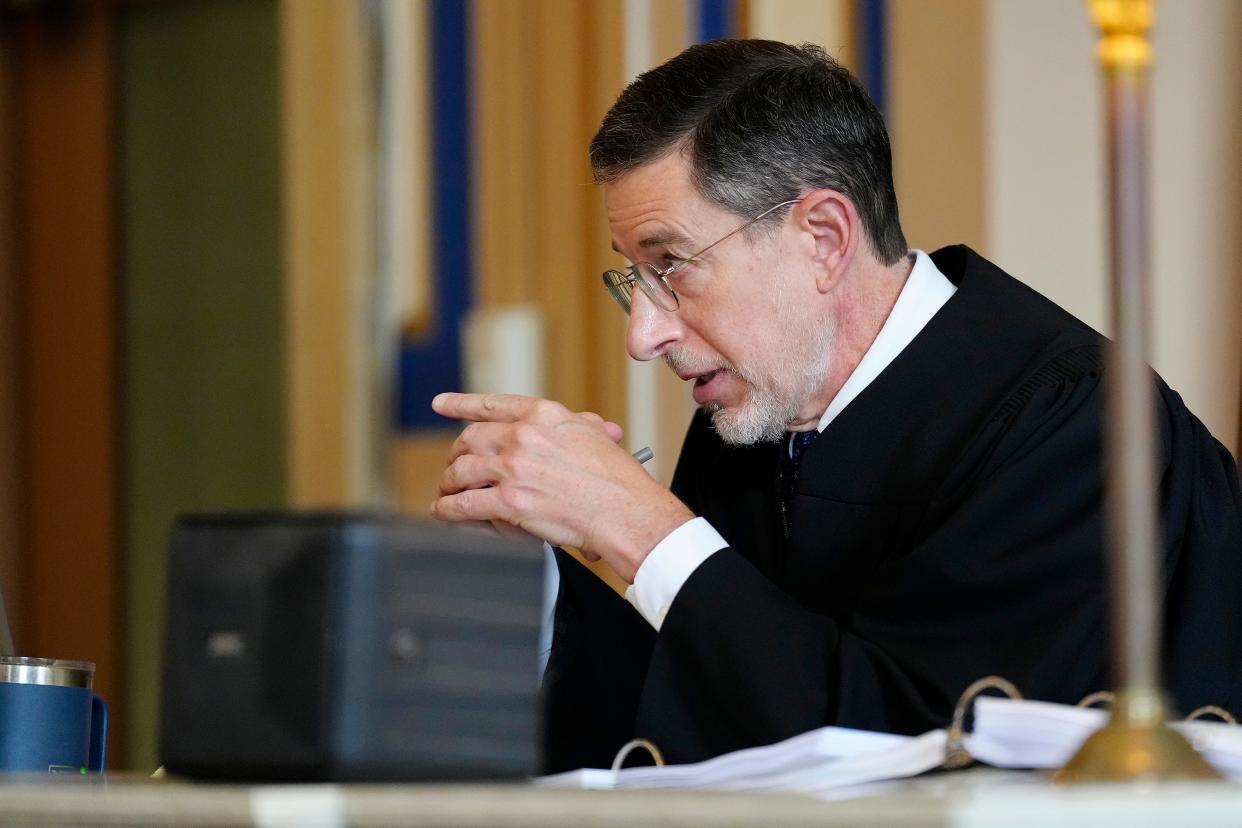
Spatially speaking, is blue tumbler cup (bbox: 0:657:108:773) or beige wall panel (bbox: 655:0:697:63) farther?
beige wall panel (bbox: 655:0:697:63)

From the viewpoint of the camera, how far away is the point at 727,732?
173cm

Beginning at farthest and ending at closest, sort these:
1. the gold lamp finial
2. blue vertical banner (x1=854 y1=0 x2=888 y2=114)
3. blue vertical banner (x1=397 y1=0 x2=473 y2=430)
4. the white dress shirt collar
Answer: blue vertical banner (x1=397 y1=0 x2=473 y2=430)
blue vertical banner (x1=854 y1=0 x2=888 y2=114)
the white dress shirt collar
the gold lamp finial

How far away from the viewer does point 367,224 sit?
4.75m

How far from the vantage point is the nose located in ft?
7.43

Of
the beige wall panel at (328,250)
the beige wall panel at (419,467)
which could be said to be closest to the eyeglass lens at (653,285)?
the beige wall panel at (419,467)

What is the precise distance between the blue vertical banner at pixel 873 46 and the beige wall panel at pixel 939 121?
0.03 meters

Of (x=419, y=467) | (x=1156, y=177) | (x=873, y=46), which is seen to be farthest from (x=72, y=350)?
(x=1156, y=177)

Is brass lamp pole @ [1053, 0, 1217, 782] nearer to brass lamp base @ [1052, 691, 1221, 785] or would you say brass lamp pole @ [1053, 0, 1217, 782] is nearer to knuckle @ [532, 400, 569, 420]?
brass lamp base @ [1052, 691, 1221, 785]

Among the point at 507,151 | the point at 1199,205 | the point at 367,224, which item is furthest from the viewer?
the point at 367,224

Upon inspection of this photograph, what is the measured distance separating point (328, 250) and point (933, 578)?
329cm

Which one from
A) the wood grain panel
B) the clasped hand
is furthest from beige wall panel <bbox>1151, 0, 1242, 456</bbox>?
the wood grain panel

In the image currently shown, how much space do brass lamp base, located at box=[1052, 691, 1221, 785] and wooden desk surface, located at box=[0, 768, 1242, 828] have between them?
29 mm

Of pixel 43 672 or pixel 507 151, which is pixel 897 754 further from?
pixel 507 151

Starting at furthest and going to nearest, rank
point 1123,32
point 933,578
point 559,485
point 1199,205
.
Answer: point 1199,205
point 559,485
point 933,578
point 1123,32
